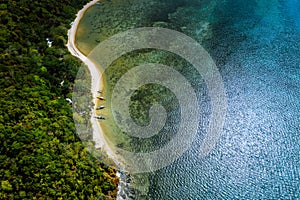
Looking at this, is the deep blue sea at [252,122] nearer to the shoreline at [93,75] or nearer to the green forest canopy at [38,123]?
→ the shoreline at [93,75]

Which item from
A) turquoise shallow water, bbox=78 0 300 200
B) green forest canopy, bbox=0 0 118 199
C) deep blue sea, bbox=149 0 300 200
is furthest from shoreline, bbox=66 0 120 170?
deep blue sea, bbox=149 0 300 200

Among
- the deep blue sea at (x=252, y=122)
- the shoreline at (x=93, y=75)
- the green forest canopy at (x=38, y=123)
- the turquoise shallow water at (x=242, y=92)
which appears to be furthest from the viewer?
the shoreline at (x=93, y=75)

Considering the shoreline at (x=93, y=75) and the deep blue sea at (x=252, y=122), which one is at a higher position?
the shoreline at (x=93, y=75)

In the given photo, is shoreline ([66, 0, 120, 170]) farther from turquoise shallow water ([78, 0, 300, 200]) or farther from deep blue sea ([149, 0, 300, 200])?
deep blue sea ([149, 0, 300, 200])

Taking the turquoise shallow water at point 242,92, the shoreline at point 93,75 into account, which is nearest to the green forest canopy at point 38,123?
the shoreline at point 93,75

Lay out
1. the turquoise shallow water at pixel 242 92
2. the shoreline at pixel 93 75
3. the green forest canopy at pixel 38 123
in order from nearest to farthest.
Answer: the green forest canopy at pixel 38 123 < the turquoise shallow water at pixel 242 92 < the shoreline at pixel 93 75

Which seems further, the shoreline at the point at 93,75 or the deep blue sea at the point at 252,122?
the shoreline at the point at 93,75
